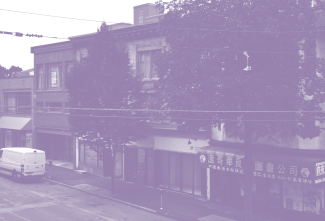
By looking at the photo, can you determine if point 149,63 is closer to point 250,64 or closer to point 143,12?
point 143,12

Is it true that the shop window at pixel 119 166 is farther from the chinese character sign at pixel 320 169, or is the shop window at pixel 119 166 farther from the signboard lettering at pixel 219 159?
the chinese character sign at pixel 320 169

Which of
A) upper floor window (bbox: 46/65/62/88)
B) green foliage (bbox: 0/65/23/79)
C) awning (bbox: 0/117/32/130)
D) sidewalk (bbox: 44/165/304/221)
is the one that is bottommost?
sidewalk (bbox: 44/165/304/221)

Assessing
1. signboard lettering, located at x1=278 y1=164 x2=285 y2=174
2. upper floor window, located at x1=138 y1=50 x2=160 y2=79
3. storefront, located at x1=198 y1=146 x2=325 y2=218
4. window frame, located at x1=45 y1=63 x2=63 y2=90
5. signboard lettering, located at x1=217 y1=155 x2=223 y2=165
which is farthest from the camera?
window frame, located at x1=45 y1=63 x2=63 y2=90

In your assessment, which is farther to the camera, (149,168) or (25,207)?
(149,168)

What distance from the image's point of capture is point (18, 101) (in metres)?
43.6

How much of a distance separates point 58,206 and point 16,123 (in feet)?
72.7

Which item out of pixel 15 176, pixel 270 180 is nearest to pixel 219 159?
pixel 270 180

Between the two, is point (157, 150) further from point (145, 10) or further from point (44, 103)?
point (44, 103)

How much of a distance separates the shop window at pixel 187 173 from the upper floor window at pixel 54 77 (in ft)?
53.3

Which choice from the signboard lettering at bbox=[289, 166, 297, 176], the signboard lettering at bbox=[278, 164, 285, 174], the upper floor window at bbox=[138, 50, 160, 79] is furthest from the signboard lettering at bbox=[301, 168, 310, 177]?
the upper floor window at bbox=[138, 50, 160, 79]

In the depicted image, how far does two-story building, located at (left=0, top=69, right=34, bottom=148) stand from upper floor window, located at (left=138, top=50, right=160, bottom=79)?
657 inches

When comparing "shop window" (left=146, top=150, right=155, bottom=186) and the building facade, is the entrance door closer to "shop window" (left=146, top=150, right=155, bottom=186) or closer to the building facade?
"shop window" (left=146, top=150, right=155, bottom=186)

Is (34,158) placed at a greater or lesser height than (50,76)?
lesser

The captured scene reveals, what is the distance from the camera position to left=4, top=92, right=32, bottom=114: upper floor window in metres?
42.0
